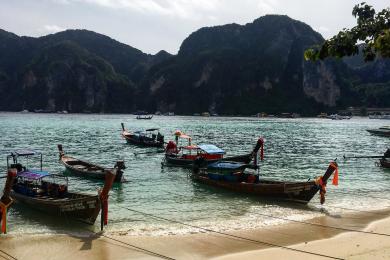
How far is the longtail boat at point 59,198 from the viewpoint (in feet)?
72.7

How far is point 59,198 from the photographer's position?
86.5 feet

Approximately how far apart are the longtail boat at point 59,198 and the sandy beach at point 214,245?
6.13 ft

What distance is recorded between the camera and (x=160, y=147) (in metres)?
70.3

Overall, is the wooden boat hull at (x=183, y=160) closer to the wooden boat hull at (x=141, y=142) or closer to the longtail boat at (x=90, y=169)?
the longtail boat at (x=90, y=169)

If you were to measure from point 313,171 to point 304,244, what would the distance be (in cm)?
2823

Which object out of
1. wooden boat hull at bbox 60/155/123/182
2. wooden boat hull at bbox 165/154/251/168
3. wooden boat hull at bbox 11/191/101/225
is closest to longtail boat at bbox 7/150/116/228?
wooden boat hull at bbox 11/191/101/225

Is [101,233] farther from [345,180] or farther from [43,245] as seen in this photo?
[345,180]

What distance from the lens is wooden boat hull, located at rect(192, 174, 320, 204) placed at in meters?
28.4

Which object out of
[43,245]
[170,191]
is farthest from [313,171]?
[43,245]

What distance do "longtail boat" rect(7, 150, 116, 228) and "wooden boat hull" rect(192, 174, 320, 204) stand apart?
12.5 metres

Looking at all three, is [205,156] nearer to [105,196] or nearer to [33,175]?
[33,175]

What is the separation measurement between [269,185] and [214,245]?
11.4 meters

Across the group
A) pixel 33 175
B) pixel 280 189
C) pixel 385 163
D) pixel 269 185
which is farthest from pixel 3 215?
pixel 385 163

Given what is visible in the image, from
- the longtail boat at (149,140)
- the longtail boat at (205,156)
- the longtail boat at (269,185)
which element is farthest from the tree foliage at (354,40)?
the longtail boat at (149,140)
